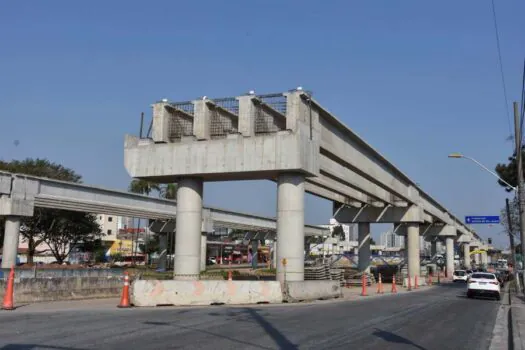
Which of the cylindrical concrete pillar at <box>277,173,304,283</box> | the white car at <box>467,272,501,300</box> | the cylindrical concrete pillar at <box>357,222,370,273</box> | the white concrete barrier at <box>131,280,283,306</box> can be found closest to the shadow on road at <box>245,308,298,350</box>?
the white concrete barrier at <box>131,280,283,306</box>

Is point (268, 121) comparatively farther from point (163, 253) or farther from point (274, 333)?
point (163, 253)

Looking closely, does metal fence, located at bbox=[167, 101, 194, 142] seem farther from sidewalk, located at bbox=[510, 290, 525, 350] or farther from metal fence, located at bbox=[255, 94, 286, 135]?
sidewalk, located at bbox=[510, 290, 525, 350]

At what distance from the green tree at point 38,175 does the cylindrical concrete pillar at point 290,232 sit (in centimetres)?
4378

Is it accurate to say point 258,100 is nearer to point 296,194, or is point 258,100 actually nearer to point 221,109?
point 221,109

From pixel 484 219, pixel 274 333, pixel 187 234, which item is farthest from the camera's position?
pixel 484 219

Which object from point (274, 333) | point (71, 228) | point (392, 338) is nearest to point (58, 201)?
point (71, 228)

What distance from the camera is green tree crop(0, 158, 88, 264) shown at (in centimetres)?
5997

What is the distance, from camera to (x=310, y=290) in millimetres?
23156

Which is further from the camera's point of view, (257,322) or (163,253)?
(163,253)

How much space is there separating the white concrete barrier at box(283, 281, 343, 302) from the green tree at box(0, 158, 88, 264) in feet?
142

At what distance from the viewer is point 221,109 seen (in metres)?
25.2

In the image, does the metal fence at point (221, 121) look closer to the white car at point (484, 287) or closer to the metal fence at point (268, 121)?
the metal fence at point (268, 121)

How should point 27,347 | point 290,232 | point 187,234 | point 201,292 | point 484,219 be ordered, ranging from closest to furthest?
1. point 27,347
2. point 201,292
3. point 290,232
4. point 187,234
5. point 484,219

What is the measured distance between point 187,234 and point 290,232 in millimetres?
4744
